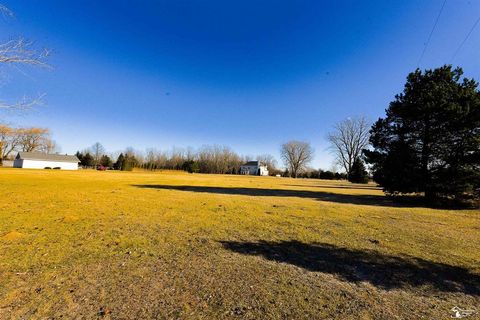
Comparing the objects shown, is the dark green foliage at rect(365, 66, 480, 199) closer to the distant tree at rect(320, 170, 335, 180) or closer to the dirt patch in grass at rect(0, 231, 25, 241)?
the dirt patch in grass at rect(0, 231, 25, 241)

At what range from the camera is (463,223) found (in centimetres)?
920

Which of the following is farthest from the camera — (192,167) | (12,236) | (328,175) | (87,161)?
(87,161)

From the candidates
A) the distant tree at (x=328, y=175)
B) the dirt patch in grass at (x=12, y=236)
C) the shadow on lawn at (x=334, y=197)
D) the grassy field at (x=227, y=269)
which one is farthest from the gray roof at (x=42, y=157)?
the distant tree at (x=328, y=175)

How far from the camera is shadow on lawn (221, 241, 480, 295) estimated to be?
150 inches

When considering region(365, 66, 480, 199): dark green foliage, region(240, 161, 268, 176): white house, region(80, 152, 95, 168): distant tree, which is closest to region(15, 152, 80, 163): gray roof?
region(80, 152, 95, 168): distant tree

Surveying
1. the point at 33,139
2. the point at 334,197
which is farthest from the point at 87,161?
the point at 334,197

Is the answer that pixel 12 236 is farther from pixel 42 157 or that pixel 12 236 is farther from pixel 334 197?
pixel 42 157

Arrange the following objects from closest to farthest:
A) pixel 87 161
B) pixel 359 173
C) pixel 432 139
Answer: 1. pixel 432 139
2. pixel 359 173
3. pixel 87 161

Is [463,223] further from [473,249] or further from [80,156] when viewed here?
[80,156]

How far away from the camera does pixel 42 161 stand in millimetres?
70812

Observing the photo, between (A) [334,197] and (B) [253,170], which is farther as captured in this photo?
(B) [253,170]

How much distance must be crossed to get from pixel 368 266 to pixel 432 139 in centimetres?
1540

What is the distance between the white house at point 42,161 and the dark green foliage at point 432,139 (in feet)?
289

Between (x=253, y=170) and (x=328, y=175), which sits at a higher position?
(x=253, y=170)
